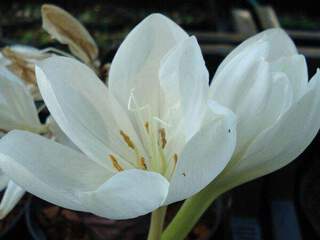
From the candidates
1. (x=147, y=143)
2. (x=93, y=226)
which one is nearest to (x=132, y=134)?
(x=147, y=143)

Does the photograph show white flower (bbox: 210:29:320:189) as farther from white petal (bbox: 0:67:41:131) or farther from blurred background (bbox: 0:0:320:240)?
blurred background (bbox: 0:0:320:240)

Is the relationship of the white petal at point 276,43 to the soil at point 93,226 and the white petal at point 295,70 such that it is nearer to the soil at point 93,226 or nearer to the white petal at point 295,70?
the white petal at point 295,70

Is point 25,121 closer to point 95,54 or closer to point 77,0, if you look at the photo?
point 95,54

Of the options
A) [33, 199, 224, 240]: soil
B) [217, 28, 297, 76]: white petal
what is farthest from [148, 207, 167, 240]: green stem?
[33, 199, 224, 240]: soil

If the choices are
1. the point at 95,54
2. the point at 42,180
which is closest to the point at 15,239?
the point at 95,54

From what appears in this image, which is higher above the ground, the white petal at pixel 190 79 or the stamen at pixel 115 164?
the white petal at pixel 190 79

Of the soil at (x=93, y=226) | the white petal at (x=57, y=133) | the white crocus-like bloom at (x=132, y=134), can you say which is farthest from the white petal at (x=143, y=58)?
the soil at (x=93, y=226)

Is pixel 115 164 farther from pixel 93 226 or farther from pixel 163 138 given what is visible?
pixel 93 226
